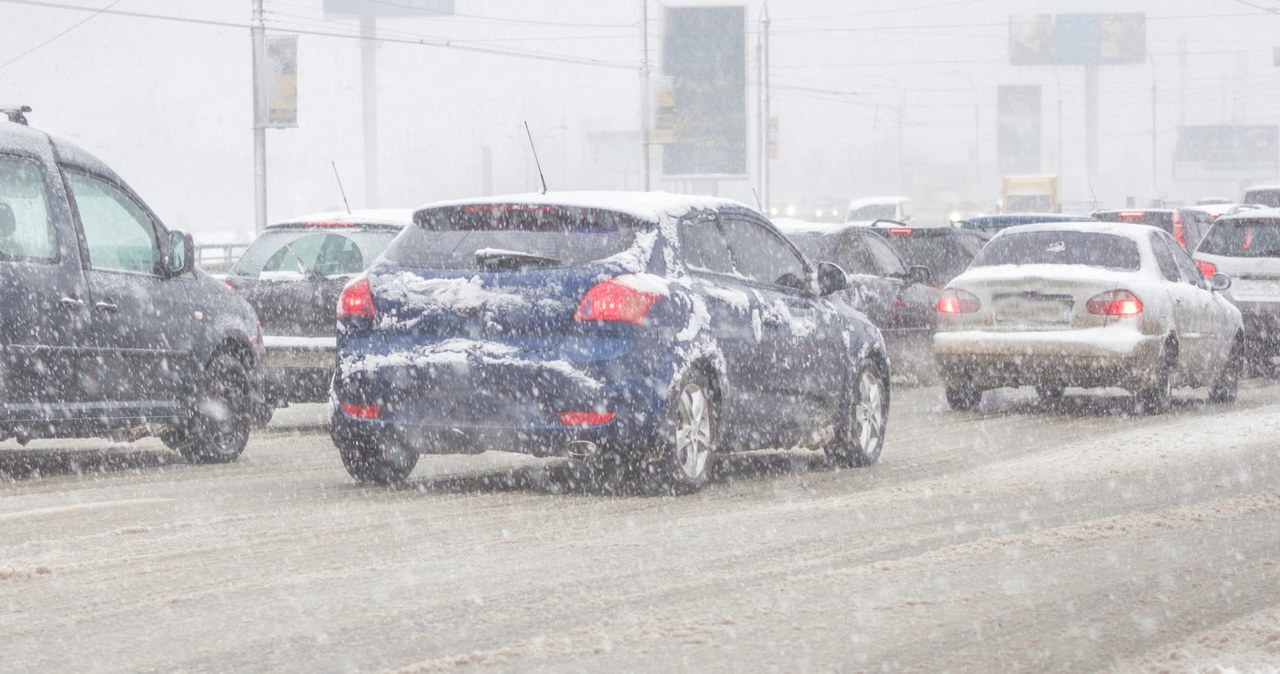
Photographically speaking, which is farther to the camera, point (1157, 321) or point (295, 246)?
point (1157, 321)

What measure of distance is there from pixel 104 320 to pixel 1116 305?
25.1 feet

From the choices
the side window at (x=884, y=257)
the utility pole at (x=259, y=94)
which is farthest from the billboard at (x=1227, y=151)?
the side window at (x=884, y=257)

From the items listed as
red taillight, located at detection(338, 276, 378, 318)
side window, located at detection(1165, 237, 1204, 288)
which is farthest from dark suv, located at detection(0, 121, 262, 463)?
side window, located at detection(1165, 237, 1204, 288)

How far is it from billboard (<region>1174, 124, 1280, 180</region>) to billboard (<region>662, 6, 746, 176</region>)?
2976 inches

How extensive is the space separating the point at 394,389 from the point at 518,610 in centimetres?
334

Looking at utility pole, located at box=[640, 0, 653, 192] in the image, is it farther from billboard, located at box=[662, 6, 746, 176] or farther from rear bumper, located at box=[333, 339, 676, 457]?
rear bumper, located at box=[333, 339, 676, 457]

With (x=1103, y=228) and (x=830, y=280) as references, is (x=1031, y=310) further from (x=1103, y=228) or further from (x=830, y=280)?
(x=830, y=280)

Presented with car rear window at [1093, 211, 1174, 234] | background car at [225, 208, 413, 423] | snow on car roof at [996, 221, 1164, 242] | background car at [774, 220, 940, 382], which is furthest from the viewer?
car rear window at [1093, 211, 1174, 234]

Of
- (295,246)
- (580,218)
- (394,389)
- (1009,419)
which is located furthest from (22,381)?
(1009,419)

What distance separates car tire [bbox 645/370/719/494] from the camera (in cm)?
920

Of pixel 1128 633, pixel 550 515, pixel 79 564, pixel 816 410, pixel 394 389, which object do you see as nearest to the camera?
pixel 1128 633

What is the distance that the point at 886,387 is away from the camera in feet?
38.8

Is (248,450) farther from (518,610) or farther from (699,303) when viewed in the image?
(518,610)

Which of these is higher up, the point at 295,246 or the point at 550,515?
the point at 295,246
